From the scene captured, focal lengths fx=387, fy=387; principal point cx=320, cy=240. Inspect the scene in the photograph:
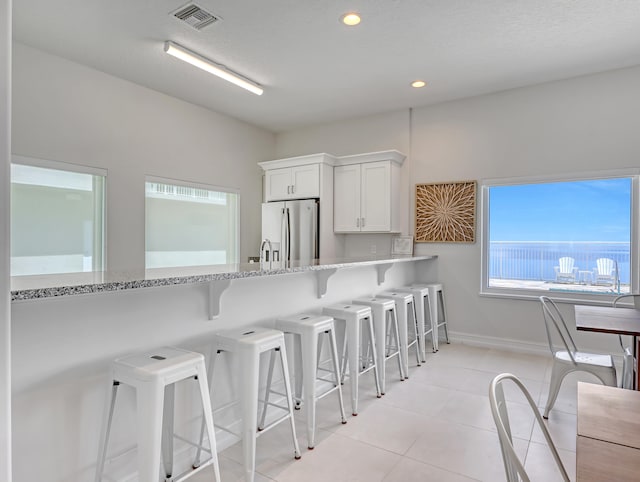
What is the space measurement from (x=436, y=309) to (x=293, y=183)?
251cm

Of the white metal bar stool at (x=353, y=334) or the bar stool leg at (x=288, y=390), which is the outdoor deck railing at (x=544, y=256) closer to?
the white metal bar stool at (x=353, y=334)

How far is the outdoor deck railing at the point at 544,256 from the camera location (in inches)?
156

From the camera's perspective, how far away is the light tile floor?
6.90ft

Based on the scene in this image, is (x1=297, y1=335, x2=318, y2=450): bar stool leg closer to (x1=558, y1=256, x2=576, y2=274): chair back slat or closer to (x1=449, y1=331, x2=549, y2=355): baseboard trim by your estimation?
(x1=449, y1=331, x2=549, y2=355): baseboard trim

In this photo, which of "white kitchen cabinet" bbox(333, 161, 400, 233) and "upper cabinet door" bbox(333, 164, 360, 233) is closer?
A: "white kitchen cabinet" bbox(333, 161, 400, 233)

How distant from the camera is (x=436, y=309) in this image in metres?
4.53

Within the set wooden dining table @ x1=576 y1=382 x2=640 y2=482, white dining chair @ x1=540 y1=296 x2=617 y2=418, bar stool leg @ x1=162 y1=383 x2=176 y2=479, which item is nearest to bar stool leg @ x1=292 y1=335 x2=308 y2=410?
bar stool leg @ x1=162 y1=383 x2=176 y2=479

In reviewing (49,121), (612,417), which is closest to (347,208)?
(49,121)

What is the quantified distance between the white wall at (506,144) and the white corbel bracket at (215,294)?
3.36 meters

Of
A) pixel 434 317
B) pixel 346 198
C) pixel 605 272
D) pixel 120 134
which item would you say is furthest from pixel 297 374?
pixel 605 272

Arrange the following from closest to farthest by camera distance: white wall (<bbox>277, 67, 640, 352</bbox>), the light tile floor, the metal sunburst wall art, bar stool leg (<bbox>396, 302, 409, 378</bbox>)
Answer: the light tile floor < bar stool leg (<bbox>396, 302, 409, 378</bbox>) < white wall (<bbox>277, 67, 640, 352</bbox>) < the metal sunburst wall art

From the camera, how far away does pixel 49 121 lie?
11.6ft

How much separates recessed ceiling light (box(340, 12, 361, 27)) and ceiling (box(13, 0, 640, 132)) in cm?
5

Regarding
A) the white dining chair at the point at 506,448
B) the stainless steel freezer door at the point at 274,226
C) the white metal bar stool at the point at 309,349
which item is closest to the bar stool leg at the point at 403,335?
the white metal bar stool at the point at 309,349
